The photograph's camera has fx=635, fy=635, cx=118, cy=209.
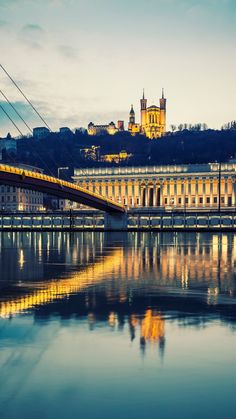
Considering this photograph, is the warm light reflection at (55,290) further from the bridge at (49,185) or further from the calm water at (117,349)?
the bridge at (49,185)

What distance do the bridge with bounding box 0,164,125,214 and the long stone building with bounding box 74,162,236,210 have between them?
91.5 meters

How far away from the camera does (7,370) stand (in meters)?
9.90

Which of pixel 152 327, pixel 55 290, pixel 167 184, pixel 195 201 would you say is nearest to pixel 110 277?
pixel 55 290

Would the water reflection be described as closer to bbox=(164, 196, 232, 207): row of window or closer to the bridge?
the bridge

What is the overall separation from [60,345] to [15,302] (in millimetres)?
5423

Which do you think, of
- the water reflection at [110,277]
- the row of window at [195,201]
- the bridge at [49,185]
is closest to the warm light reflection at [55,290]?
the water reflection at [110,277]

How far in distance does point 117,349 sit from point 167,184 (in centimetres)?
17362

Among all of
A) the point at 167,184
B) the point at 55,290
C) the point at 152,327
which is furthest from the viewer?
the point at 167,184

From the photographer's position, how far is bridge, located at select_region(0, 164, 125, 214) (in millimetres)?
53594

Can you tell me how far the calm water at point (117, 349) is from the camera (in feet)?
27.5

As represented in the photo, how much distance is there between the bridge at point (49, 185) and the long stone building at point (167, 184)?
91.5 meters

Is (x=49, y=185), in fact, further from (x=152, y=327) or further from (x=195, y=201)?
(x=195, y=201)

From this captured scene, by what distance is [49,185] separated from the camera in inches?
2530

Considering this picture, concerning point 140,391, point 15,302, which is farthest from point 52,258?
point 140,391
